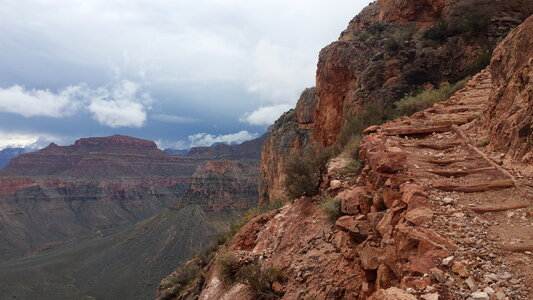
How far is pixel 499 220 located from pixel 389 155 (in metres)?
2.75

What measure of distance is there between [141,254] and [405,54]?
6350 cm

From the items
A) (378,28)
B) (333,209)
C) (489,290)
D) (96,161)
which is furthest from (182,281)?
(96,161)

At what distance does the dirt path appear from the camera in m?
4.34

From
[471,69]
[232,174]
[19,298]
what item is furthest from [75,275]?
[471,69]

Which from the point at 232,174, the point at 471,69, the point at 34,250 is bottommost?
the point at 34,250

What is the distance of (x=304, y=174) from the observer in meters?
11.8

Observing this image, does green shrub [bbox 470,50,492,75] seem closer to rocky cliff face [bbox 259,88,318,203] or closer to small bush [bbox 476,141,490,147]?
small bush [bbox 476,141,490,147]

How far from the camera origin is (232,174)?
11531cm

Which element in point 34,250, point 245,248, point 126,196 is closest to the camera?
point 245,248

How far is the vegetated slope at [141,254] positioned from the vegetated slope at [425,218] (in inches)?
913

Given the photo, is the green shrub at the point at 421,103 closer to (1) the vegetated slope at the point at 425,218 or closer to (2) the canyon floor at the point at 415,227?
(1) the vegetated slope at the point at 425,218

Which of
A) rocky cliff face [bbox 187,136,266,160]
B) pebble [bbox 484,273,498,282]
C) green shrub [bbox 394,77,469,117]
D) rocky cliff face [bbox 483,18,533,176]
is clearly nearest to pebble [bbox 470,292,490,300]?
pebble [bbox 484,273,498,282]

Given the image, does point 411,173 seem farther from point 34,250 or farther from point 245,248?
point 34,250

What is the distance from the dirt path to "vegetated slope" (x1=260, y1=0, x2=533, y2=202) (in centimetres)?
739
